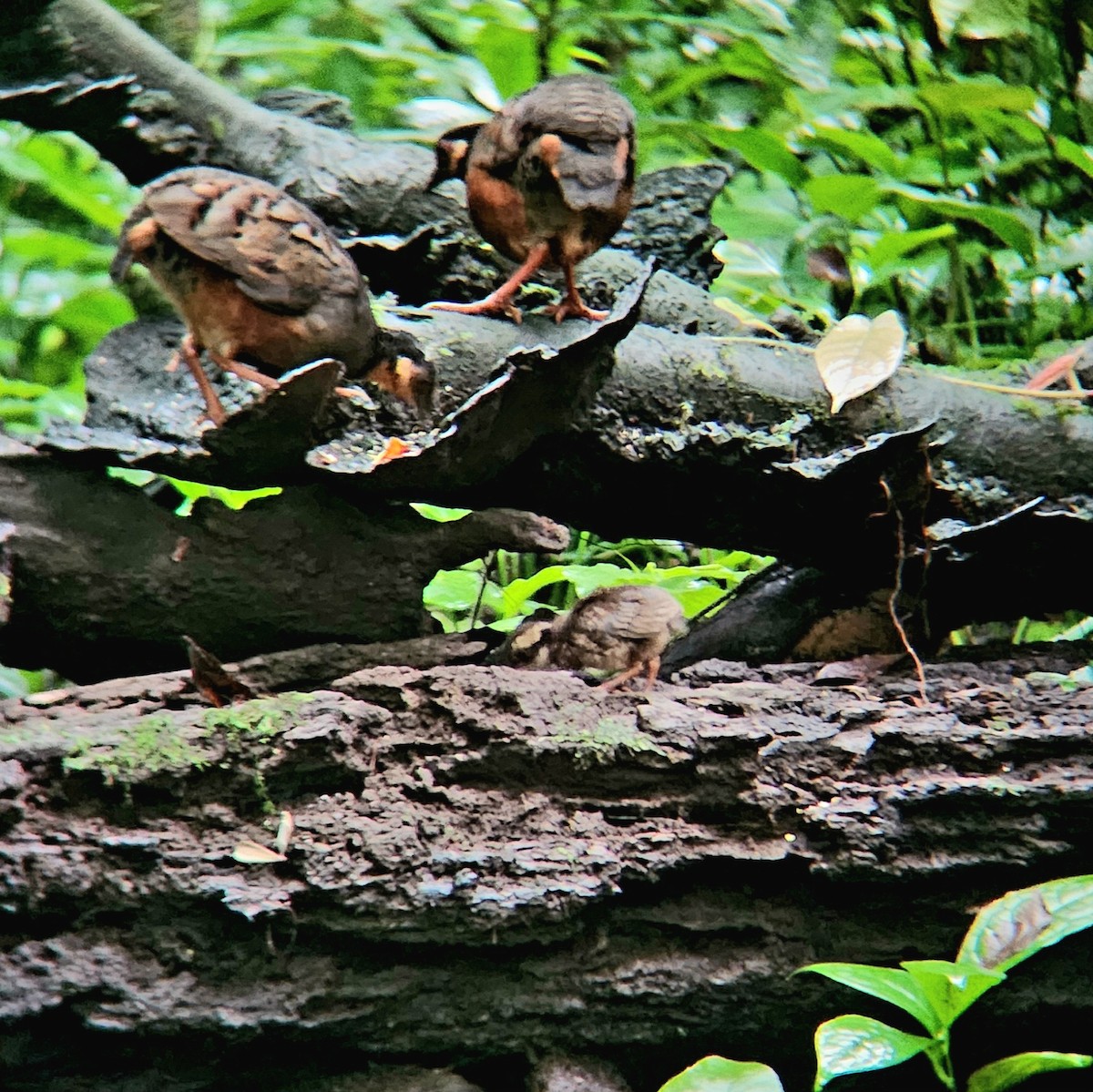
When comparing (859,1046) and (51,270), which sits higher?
(859,1046)

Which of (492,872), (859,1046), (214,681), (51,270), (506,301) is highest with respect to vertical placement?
(506,301)

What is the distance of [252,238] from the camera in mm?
2492

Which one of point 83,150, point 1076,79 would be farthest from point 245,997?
point 83,150

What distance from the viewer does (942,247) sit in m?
4.36

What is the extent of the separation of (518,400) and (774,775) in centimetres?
91

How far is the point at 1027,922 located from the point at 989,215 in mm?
2416

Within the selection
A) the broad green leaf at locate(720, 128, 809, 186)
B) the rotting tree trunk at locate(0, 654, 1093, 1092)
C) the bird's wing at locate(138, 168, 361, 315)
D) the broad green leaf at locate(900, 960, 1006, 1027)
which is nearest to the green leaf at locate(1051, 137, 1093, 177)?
the broad green leaf at locate(720, 128, 809, 186)

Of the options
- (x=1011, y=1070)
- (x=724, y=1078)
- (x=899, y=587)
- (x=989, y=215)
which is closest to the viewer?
(x=724, y=1078)

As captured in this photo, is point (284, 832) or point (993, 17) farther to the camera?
point (993, 17)

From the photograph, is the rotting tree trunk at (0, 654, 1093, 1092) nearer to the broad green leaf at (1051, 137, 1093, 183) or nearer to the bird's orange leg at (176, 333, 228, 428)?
the bird's orange leg at (176, 333, 228, 428)

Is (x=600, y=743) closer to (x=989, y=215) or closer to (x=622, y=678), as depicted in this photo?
(x=622, y=678)

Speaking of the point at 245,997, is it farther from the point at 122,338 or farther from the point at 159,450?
the point at 122,338

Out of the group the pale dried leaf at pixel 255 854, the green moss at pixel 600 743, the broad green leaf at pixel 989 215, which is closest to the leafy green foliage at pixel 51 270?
the pale dried leaf at pixel 255 854

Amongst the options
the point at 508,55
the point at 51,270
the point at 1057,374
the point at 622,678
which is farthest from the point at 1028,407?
the point at 51,270
